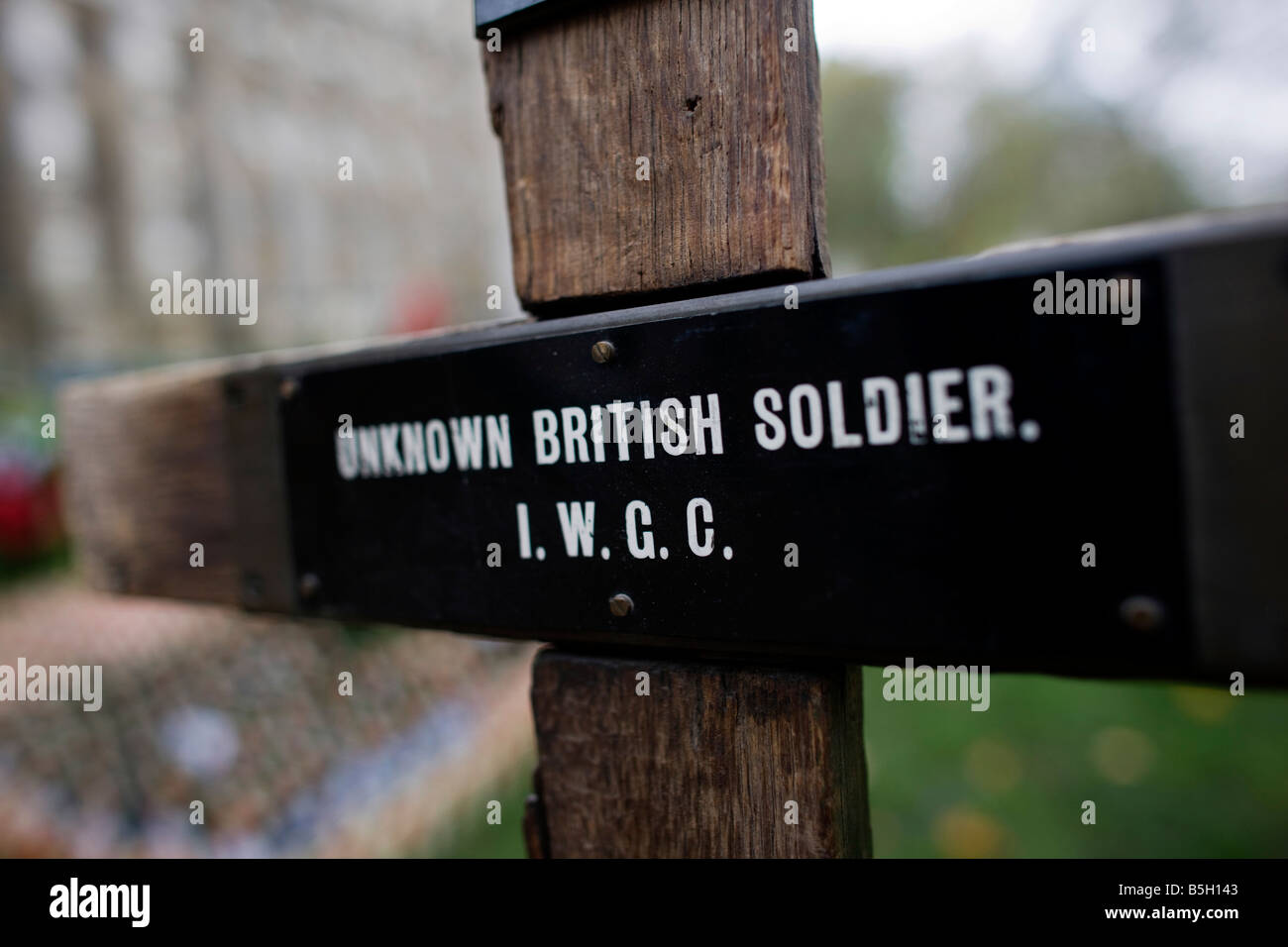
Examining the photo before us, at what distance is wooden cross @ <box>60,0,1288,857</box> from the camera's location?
548 mm

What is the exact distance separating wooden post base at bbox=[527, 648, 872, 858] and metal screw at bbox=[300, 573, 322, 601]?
0.33 metres

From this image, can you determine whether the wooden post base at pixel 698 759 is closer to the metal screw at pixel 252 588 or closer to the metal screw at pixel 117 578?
the metal screw at pixel 252 588

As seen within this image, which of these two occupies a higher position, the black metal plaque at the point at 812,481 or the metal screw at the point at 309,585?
the black metal plaque at the point at 812,481

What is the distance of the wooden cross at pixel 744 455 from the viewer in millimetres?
548

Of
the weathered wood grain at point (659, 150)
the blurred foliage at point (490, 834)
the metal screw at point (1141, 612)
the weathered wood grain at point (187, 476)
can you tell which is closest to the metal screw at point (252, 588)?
the weathered wood grain at point (187, 476)

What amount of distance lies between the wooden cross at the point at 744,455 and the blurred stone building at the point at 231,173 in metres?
5.90

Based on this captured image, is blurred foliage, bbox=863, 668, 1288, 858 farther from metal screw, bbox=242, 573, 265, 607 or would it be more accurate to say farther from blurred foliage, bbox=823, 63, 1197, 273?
blurred foliage, bbox=823, 63, 1197, 273

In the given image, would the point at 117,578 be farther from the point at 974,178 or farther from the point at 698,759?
the point at 974,178

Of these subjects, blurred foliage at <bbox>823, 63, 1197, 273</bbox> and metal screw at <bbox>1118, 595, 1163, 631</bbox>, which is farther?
blurred foliage at <bbox>823, 63, 1197, 273</bbox>

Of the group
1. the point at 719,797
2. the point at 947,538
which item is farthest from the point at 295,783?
the point at 947,538

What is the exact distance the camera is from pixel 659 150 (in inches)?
32.3

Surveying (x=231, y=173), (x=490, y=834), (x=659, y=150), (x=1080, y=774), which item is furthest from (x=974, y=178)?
(x=659, y=150)

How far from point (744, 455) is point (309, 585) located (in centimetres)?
64

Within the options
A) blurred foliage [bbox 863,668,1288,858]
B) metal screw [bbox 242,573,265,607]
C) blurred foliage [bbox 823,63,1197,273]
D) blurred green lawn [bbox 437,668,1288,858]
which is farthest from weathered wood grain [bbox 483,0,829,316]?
blurred foliage [bbox 823,63,1197,273]
